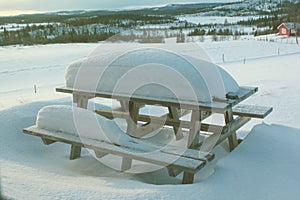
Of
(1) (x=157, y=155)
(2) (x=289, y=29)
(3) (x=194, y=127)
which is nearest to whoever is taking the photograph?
(1) (x=157, y=155)

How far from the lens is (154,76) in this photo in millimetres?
3961

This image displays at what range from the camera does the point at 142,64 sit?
4.05 meters

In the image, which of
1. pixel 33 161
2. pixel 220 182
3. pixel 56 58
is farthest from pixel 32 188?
pixel 56 58

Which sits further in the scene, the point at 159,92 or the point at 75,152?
the point at 75,152

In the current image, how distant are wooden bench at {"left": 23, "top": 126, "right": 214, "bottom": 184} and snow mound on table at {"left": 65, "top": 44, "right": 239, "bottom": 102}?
652mm

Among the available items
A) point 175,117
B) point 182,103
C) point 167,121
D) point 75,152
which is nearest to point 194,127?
point 182,103

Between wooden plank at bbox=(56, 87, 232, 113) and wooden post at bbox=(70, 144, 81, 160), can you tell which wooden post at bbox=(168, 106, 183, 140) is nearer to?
wooden plank at bbox=(56, 87, 232, 113)

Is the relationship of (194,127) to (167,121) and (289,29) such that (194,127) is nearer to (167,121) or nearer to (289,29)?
(167,121)

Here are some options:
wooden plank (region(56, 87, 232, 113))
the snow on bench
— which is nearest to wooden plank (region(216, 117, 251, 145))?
wooden plank (region(56, 87, 232, 113))

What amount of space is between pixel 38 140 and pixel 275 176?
302 cm

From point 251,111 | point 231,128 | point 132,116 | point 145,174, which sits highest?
point 132,116

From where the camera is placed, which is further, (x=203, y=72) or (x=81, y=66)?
(x=81, y=66)

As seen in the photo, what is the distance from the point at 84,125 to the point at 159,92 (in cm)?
93

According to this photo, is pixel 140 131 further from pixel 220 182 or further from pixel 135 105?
pixel 220 182
